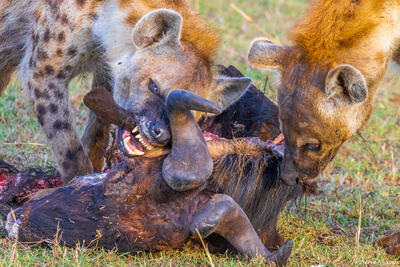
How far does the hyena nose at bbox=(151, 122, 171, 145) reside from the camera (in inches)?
107

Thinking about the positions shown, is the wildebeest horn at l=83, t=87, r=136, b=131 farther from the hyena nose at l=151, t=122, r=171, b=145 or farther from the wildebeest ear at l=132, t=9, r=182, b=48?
the wildebeest ear at l=132, t=9, r=182, b=48

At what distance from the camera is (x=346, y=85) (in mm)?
2924

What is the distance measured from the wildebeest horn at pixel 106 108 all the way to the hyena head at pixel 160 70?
0.65ft

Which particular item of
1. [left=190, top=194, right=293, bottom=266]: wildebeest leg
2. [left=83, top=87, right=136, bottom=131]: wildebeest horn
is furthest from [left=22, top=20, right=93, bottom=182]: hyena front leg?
[left=190, top=194, right=293, bottom=266]: wildebeest leg

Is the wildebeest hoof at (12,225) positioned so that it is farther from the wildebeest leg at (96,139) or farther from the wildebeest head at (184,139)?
the wildebeest leg at (96,139)

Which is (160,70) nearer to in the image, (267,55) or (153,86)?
(153,86)

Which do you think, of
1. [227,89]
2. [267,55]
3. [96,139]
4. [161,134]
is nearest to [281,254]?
[161,134]

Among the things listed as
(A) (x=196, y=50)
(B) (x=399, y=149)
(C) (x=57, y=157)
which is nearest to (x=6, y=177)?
(C) (x=57, y=157)

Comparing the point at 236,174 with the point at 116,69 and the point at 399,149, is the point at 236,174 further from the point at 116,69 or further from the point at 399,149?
the point at 399,149

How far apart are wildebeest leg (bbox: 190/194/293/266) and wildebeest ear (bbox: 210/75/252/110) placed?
38.3 inches

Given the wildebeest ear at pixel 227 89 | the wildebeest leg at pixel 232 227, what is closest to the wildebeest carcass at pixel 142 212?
the wildebeest leg at pixel 232 227

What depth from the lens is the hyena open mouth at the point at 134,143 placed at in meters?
2.78

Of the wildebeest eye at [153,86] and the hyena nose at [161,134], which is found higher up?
the hyena nose at [161,134]

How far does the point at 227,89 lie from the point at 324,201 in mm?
884
